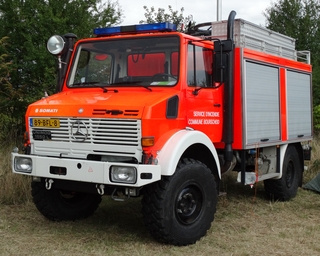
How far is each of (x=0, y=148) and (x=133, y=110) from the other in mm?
5413

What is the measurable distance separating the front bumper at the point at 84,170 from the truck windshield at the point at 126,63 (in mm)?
1199

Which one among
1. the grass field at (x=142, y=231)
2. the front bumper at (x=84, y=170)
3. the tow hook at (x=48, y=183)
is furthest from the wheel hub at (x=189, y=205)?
the tow hook at (x=48, y=183)

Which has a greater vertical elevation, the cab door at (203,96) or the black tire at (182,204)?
the cab door at (203,96)

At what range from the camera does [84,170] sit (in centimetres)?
474

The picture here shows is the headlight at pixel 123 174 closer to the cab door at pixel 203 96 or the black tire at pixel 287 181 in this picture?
the cab door at pixel 203 96

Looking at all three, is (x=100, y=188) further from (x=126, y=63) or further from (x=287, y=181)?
(x=287, y=181)

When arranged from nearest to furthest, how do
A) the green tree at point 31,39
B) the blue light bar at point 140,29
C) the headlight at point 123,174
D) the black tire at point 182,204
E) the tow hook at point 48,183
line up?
1. the headlight at point 123,174
2. the black tire at point 182,204
3. the tow hook at point 48,183
4. the blue light bar at point 140,29
5. the green tree at point 31,39

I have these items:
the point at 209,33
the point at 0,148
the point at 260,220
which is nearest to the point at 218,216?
the point at 260,220

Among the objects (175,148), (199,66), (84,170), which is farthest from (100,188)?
(199,66)

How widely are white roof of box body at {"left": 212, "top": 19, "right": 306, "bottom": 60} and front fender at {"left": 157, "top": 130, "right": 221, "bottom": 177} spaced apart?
6.21 ft

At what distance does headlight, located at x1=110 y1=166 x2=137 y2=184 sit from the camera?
4523 millimetres

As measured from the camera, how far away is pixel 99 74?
579cm

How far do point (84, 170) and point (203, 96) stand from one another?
5.82 ft

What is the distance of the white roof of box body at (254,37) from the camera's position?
6.41 m
